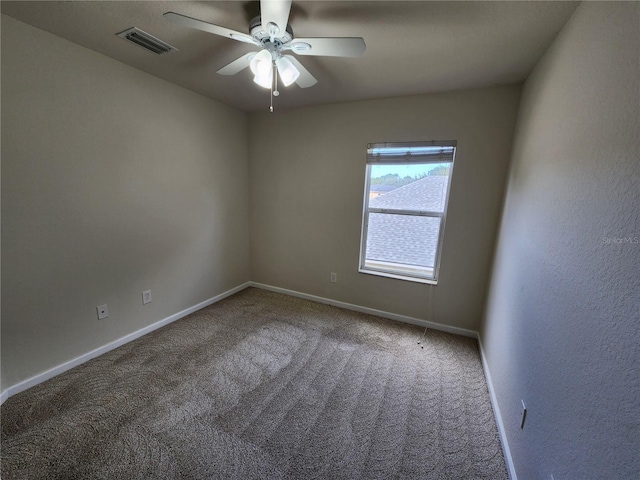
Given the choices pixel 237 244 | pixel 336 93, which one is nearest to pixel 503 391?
pixel 336 93

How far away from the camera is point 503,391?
5.16 ft

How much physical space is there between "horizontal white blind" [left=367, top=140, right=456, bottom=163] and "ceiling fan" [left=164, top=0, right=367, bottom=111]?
1234 mm

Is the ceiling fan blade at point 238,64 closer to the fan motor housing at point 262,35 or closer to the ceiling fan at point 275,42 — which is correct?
the ceiling fan at point 275,42

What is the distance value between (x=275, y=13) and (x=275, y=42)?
8.5 inches

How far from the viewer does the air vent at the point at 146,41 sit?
5.18 feet

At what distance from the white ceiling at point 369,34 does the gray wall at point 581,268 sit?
0.30 m

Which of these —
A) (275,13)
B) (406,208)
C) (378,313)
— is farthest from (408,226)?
(275,13)

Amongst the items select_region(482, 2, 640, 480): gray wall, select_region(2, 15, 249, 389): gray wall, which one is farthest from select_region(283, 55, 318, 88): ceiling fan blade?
select_region(2, 15, 249, 389): gray wall

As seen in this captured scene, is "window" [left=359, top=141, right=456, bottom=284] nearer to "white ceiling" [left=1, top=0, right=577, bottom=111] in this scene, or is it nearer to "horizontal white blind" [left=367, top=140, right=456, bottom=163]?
"horizontal white blind" [left=367, top=140, right=456, bottom=163]

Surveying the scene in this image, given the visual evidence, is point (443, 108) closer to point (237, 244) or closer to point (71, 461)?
point (237, 244)

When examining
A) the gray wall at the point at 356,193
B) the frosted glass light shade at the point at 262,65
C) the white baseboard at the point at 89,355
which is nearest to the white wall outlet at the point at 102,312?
the white baseboard at the point at 89,355

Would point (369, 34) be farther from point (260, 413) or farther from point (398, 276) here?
point (260, 413)

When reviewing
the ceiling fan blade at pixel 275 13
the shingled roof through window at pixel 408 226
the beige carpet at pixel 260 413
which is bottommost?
the beige carpet at pixel 260 413

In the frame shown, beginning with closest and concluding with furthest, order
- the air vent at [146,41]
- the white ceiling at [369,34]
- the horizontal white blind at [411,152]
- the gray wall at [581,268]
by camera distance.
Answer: the gray wall at [581,268]
the white ceiling at [369,34]
the air vent at [146,41]
the horizontal white blind at [411,152]
